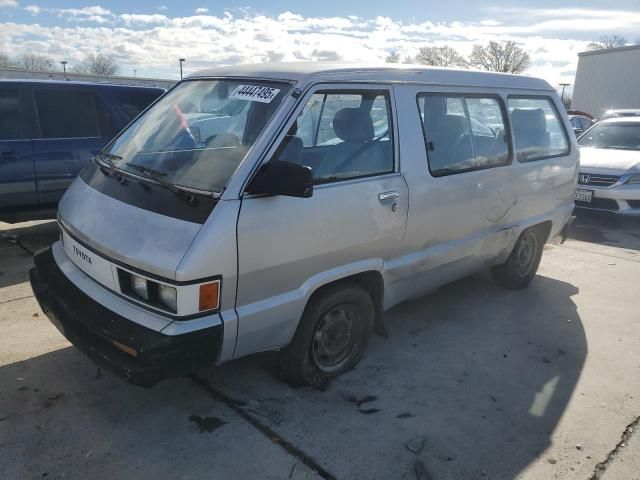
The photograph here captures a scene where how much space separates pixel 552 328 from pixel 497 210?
1.13m

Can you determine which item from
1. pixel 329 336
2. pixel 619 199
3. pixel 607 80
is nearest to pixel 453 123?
pixel 329 336

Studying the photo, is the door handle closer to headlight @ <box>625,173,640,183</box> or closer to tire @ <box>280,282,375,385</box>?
tire @ <box>280,282,375,385</box>

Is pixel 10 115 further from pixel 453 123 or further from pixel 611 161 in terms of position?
pixel 611 161

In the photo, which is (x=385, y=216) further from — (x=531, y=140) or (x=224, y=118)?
(x=531, y=140)

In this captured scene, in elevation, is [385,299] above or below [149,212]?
below

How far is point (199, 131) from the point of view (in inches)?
130

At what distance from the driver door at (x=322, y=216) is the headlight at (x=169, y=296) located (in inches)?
12.7

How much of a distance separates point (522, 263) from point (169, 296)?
378 cm

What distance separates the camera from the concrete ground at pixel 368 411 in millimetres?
2621

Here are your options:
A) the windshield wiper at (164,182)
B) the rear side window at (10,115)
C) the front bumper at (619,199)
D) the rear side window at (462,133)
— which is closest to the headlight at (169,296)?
the windshield wiper at (164,182)

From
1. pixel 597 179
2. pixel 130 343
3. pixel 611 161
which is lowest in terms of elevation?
pixel 130 343

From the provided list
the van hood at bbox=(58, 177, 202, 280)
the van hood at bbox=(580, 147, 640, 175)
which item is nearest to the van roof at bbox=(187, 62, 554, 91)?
the van hood at bbox=(58, 177, 202, 280)

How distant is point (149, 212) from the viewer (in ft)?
8.64

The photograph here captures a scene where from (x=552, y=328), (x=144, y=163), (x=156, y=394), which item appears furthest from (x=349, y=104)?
(x=552, y=328)
